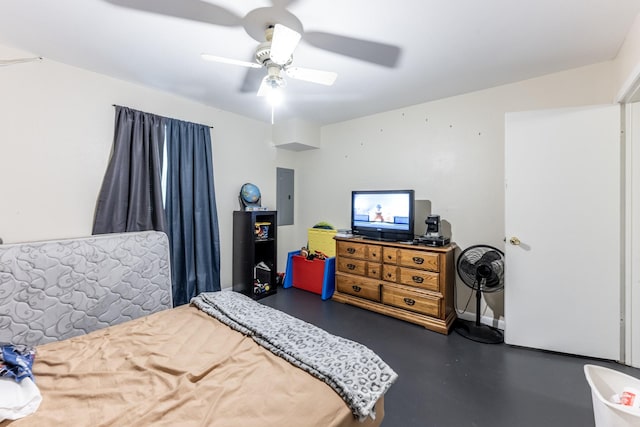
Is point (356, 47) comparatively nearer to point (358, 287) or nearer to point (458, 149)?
point (458, 149)

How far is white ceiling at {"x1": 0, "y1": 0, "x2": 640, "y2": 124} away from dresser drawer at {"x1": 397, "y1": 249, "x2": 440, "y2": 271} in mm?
1748

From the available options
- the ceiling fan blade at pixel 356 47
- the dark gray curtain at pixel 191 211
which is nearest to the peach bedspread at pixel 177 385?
the dark gray curtain at pixel 191 211

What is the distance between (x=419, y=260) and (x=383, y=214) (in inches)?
29.0

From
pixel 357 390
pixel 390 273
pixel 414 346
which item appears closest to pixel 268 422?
pixel 357 390

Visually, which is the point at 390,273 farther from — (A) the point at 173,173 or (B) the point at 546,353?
(A) the point at 173,173

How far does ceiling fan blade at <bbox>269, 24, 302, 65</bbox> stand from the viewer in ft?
4.82

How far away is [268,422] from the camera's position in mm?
950

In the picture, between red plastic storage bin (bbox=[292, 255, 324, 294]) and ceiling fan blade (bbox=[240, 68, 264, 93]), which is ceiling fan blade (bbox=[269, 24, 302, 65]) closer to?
ceiling fan blade (bbox=[240, 68, 264, 93])

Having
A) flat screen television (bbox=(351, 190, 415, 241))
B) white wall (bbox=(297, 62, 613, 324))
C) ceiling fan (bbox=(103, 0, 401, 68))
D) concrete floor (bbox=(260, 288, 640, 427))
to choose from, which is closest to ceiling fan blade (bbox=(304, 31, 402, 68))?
ceiling fan (bbox=(103, 0, 401, 68))

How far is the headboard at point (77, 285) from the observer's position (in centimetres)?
173

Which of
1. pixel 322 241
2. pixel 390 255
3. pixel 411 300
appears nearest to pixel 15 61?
pixel 322 241

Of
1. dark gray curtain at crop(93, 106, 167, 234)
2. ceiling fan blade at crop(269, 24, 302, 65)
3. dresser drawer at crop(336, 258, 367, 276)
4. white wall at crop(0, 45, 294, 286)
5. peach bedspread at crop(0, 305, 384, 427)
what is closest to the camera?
peach bedspread at crop(0, 305, 384, 427)

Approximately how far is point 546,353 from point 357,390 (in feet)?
7.21

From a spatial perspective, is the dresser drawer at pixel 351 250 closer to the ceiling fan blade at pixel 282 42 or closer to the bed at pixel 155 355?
the bed at pixel 155 355
